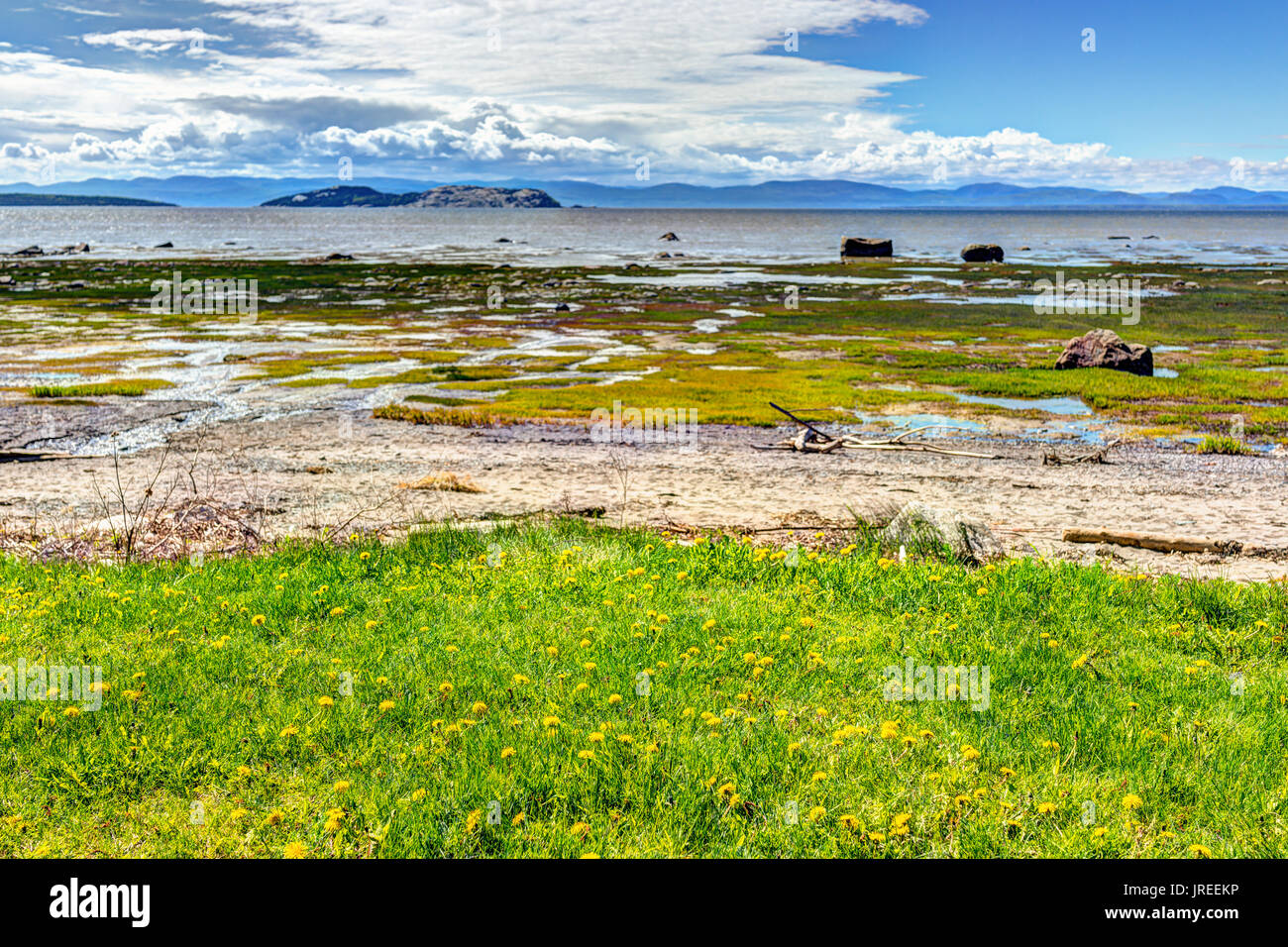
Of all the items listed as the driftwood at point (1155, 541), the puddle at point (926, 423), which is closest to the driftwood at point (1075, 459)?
the puddle at point (926, 423)

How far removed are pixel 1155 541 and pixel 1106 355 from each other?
2428 cm

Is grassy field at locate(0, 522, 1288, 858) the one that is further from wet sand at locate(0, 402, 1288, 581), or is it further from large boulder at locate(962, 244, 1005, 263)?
large boulder at locate(962, 244, 1005, 263)

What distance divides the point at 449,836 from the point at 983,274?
307ft

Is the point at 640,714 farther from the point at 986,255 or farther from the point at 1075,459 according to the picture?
the point at 986,255

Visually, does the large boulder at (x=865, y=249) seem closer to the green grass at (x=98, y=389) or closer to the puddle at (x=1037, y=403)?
the puddle at (x=1037, y=403)

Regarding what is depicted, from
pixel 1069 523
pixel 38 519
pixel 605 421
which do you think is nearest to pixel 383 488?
pixel 38 519

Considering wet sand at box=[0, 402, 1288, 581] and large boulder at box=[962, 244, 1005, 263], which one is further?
large boulder at box=[962, 244, 1005, 263]

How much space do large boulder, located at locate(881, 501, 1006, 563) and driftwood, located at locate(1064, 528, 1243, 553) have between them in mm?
2099

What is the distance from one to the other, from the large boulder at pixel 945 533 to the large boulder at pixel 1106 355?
25.8 meters

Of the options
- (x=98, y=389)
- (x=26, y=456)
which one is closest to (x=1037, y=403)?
(x=26, y=456)

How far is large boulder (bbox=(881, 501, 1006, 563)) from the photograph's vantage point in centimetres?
1274

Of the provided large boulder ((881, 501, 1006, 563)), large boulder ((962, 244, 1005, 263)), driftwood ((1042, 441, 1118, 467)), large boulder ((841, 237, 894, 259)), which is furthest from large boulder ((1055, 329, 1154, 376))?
large boulder ((841, 237, 894, 259))

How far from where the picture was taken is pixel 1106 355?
3584 centimetres
